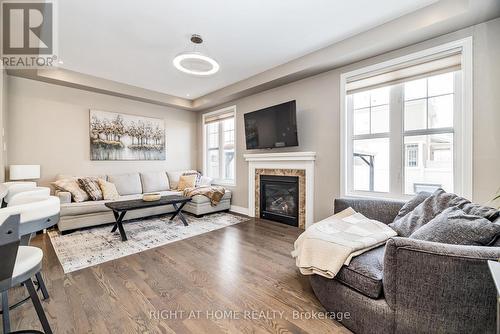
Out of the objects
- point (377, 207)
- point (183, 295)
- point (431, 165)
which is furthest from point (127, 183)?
point (431, 165)

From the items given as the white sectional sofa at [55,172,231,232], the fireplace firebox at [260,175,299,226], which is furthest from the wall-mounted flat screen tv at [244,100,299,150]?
the white sectional sofa at [55,172,231,232]

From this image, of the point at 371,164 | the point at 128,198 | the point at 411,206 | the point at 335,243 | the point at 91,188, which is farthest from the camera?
the point at 128,198

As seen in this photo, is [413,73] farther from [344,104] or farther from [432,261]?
[432,261]

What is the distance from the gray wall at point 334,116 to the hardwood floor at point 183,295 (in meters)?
1.47

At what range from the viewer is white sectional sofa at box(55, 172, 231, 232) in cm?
346

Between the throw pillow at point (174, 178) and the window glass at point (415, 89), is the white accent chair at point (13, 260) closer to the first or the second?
the window glass at point (415, 89)

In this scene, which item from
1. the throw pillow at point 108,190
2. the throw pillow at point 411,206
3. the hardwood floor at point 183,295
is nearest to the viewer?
the hardwood floor at point 183,295

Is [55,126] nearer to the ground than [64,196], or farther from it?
farther from it

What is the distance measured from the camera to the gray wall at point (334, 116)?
7.38ft

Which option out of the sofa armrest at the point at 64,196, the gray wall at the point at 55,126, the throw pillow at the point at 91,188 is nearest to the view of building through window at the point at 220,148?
the gray wall at the point at 55,126

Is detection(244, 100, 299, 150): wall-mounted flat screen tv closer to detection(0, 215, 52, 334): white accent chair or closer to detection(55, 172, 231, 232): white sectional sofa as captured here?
detection(55, 172, 231, 232): white sectional sofa

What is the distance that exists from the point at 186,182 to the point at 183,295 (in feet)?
11.4

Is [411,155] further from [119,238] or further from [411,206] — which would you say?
[119,238]

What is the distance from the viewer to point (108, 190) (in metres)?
4.11
